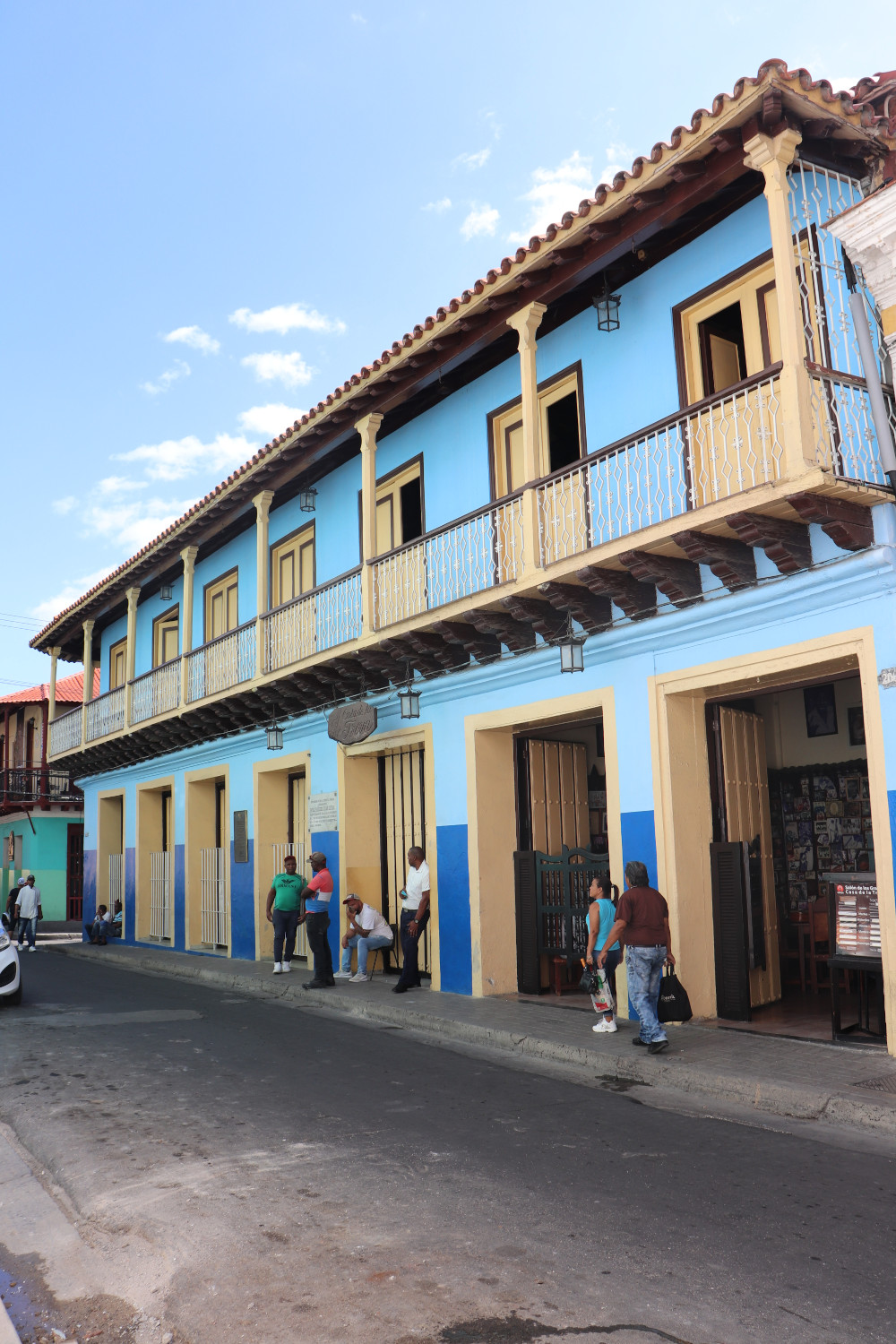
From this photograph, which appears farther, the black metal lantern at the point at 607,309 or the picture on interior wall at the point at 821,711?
the picture on interior wall at the point at 821,711

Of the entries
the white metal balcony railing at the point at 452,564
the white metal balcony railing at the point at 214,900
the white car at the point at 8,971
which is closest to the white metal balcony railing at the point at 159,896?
the white metal balcony railing at the point at 214,900

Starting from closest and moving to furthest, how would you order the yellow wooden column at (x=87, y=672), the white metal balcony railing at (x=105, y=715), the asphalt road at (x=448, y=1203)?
the asphalt road at (x=448, y=1203) < the white metal balcony railing at (x=105, y=715) < the yellow wooden column at (x=87, y=672)

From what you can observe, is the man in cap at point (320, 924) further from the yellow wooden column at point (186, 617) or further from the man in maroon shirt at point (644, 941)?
the yellow wooden column at point (186, 617)

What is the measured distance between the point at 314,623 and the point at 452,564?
2894mm

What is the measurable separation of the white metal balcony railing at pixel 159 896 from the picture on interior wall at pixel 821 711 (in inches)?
513

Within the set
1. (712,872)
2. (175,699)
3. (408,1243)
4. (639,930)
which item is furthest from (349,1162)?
(175,699)

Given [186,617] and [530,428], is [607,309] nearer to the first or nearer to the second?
A: [530,428]

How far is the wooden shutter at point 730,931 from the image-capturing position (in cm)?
917

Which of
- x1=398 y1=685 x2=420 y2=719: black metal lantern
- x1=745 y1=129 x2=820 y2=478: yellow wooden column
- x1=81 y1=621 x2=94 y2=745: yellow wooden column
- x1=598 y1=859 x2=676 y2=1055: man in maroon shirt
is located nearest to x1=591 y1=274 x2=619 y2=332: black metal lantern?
x1=745 y1=129 x2=820 y2=478: yellow wooden column

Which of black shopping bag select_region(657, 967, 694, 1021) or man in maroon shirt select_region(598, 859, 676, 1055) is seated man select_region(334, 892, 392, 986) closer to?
man in maroon shirt select_region(598, 859, 676, 1055)

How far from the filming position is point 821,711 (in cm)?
1229

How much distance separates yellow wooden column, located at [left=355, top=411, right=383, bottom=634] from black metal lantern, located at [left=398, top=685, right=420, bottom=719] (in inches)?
34.2

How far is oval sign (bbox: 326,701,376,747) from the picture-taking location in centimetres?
1288

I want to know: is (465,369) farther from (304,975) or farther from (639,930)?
(304,975)
